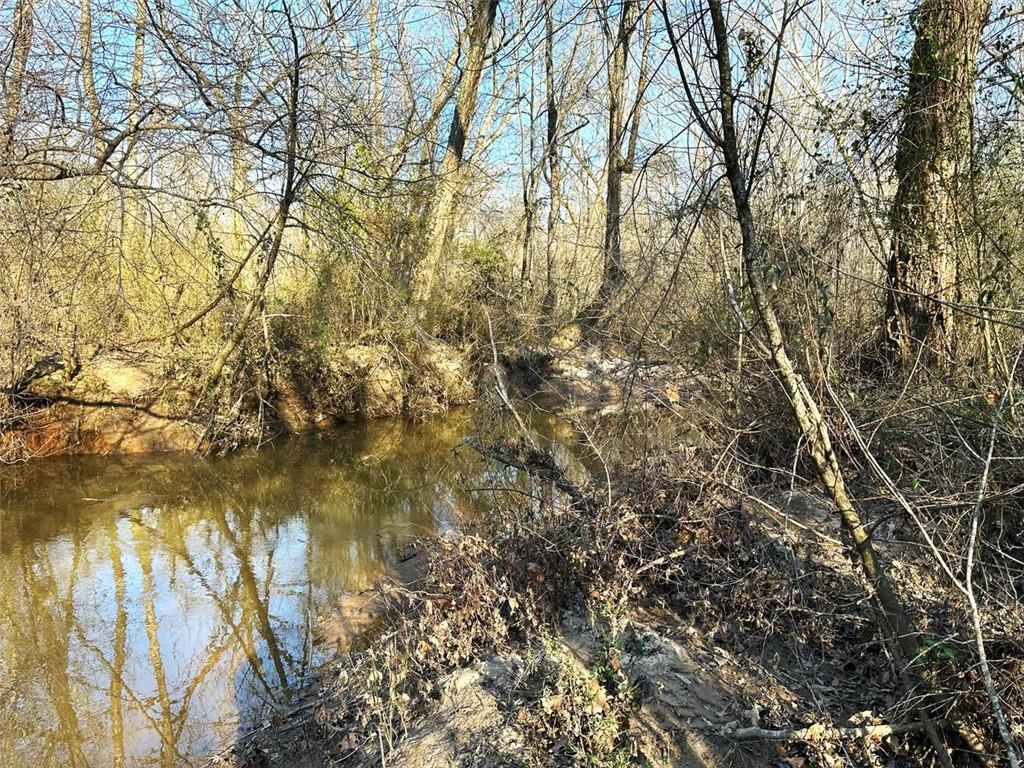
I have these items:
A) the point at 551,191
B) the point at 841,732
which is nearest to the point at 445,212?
the point at 551,191

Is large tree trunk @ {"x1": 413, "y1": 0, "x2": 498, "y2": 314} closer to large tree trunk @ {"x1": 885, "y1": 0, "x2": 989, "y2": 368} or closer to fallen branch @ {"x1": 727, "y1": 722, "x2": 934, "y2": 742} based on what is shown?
large tree trunk @ {"x1": 885, "y1": 0, "x2": 989, "y2": 368}

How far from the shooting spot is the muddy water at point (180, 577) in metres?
4.38

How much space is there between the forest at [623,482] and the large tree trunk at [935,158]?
31mm

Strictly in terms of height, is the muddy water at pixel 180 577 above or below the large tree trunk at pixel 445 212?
below

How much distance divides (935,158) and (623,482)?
339 cm

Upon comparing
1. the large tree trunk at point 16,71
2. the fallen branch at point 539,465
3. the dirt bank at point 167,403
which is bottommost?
the fallen branch at point 539,465

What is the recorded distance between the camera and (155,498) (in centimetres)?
878

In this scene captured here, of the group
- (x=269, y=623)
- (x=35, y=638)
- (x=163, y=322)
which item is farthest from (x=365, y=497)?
(x=163, y=322)

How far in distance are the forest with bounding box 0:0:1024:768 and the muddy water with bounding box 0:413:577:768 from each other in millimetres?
43

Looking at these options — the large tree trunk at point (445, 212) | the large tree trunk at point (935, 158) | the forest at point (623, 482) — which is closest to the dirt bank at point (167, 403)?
the forest at point (623, 482)

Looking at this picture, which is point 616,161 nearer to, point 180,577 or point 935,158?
point 935,158

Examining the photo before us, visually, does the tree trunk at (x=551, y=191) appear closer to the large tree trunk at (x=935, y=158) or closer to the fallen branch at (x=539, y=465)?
the fallen branch at (x=539, y=465)

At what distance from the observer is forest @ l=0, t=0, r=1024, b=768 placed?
2.88 m

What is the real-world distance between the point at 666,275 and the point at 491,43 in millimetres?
6815
